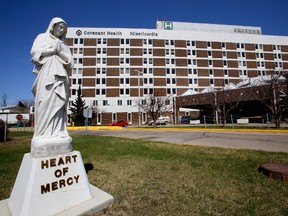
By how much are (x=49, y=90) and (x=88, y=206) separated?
2.08 meters

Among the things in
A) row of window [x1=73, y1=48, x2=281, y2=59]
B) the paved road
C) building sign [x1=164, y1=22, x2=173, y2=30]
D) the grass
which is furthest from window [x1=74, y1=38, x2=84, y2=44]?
the grass

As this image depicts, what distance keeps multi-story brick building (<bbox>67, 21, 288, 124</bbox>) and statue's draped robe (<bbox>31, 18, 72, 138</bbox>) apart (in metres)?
41.4

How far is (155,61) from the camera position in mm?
48188

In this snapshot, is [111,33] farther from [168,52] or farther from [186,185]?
[186,185]

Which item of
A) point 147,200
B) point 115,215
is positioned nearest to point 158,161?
point 147,200

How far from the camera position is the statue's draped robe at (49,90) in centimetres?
316

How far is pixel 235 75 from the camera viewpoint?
165 ft

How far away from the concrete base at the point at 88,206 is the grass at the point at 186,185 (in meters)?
0.12

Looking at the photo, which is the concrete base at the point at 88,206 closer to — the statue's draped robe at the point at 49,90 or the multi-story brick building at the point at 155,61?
the statue's draped robe at the point at 49,90

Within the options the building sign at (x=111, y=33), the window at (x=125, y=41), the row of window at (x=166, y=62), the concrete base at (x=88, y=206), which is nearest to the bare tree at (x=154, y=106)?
the row of window at (x=166, y=62)

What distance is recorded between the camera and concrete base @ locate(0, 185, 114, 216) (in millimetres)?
2879

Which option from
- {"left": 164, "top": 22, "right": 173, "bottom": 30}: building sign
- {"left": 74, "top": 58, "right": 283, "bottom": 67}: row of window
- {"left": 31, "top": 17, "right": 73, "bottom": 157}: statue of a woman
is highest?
{"left": 164, "top": 22, "right": 173, "bottom": 30}: building sign

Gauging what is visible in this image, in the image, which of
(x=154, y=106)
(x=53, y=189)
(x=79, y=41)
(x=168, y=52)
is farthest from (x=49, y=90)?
(x=168, y=52)

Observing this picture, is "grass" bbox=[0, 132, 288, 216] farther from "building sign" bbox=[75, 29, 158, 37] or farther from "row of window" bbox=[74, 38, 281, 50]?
"building sign" bbox=[75, 29, 158, 37]
